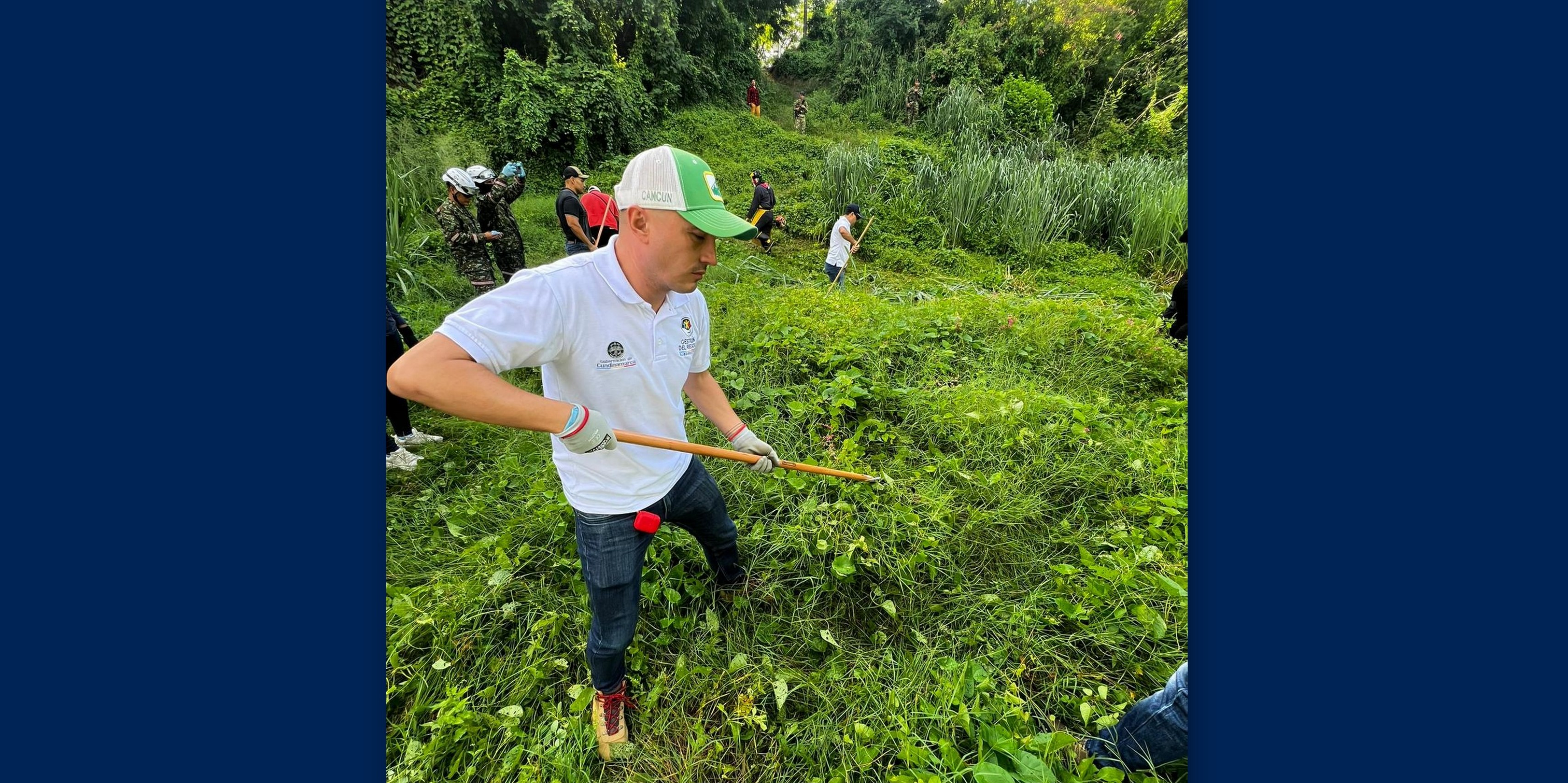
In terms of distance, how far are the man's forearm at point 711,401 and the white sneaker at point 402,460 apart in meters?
2.46

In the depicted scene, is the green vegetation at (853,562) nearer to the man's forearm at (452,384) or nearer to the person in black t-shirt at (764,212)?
the person in black t-shirt at (764,212)

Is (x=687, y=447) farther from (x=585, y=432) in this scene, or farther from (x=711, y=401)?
(x=711, y=401)

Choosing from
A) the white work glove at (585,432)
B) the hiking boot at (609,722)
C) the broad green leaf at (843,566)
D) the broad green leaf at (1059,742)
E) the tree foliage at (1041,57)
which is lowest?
the hiking boot at (609,722)

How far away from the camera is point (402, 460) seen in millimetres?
3492

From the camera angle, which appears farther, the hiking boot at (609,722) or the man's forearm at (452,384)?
the hiking boot at (609,722)

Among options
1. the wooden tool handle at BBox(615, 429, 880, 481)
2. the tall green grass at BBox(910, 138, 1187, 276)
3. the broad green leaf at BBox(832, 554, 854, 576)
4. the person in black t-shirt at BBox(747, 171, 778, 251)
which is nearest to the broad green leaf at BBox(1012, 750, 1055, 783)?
the broad green leaf at BBox(832, 554, 854, 576)

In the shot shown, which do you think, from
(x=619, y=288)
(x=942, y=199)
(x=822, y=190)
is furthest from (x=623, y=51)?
(x=619, y=288)

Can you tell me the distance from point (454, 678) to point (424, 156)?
1024cm

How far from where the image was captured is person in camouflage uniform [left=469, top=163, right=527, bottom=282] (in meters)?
5.42

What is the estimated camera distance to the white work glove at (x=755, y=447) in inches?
84.0

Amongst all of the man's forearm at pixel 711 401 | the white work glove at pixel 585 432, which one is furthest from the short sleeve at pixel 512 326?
the man's forearm at pixel 711 401

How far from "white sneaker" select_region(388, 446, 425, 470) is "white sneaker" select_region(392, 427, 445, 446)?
0.22 m

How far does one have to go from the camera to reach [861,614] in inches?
93.1

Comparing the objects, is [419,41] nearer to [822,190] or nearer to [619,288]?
[822,190]
